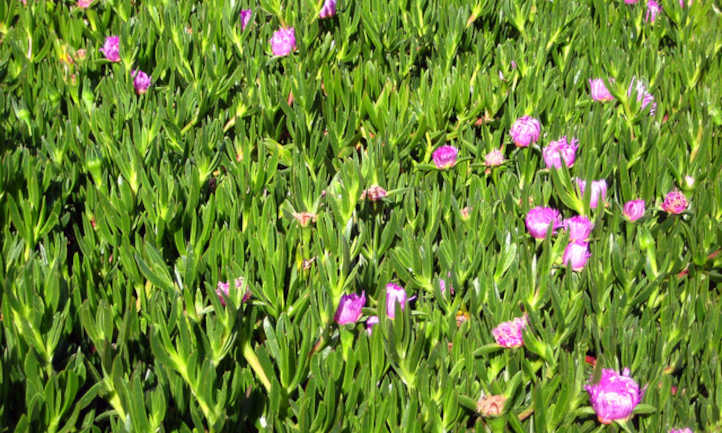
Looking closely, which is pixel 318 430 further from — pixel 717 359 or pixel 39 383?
pixel 717 359

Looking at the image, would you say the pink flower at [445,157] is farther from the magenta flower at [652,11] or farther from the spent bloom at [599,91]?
the magenta flower at [652,11]

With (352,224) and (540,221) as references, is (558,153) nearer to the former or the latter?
(540,221)

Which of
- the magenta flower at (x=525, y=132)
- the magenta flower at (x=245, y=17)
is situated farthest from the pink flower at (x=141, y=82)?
the magenta flower at (x=525, y=132)

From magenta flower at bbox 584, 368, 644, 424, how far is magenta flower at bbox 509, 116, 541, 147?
0.63 metres

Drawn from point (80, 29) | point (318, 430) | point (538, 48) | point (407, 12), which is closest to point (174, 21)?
point (80, 29)

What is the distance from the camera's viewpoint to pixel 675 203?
1.36 metres

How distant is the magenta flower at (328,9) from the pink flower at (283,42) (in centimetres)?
15

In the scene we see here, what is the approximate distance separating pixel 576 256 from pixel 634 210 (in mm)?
176

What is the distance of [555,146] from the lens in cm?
148

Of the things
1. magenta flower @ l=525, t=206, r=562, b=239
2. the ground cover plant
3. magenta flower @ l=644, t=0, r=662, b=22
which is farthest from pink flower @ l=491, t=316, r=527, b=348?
magenta flower @ l=644, t=0, r=662, b=22

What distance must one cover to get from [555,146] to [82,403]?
98 centimetres

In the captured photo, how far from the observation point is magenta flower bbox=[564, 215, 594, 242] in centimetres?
131

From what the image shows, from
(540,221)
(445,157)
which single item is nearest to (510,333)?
(540,221)

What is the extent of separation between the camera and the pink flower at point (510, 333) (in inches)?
41.9
